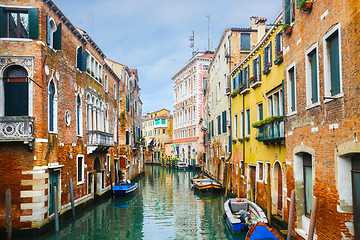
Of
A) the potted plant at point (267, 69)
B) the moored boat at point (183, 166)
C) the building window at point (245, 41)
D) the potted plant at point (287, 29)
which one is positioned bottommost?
the moored boat at point (183, 166)

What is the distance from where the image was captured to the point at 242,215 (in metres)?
11.7

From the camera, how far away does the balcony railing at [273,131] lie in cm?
1014

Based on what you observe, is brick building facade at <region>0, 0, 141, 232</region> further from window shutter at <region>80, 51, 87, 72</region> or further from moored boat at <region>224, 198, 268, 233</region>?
moored boat at <region>224, 198, 268, 233</region>

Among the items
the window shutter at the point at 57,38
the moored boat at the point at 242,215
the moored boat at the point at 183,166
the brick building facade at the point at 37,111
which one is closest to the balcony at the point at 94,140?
the brick building facade at the point at 37,111

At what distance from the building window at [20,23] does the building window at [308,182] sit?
870 cm

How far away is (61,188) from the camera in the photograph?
12.5 m

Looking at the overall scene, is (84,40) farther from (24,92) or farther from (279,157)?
(279,157)

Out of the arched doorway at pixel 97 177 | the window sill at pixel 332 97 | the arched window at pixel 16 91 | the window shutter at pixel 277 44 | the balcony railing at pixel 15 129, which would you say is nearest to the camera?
the window sill at pixel 332 97

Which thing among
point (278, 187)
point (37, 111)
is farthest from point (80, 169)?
point (278, 187)

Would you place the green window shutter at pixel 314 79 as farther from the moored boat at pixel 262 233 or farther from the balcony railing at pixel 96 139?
the balcony railing at pixel 96 139

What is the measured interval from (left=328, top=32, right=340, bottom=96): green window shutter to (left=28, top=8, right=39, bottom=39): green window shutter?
28.1ft

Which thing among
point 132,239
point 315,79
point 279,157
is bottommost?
point 132,239

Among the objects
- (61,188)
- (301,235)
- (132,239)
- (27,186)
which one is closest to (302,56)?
(301,235)

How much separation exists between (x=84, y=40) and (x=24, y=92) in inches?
230
